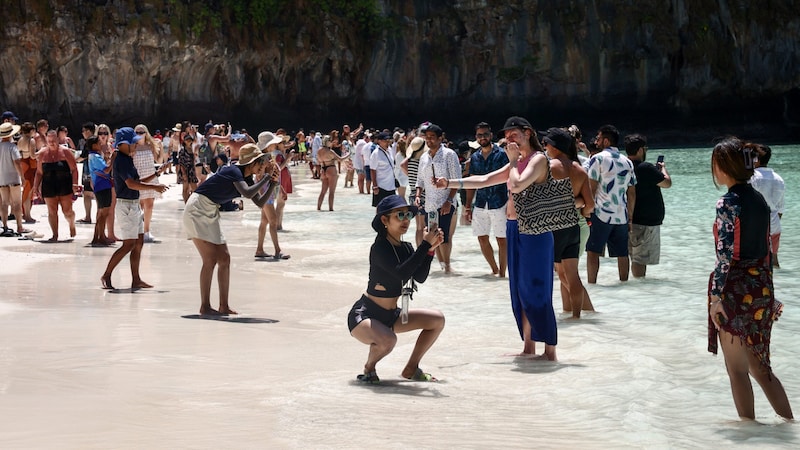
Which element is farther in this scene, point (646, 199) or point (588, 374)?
point (646, 199)

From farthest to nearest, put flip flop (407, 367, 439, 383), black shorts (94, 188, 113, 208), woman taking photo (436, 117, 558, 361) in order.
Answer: black shorts (94, 188, 113, 208)
woman taking photo (436, 117, 558, 361)
flip flop (407, 367, 439, 383)

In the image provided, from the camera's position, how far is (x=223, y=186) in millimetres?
9094

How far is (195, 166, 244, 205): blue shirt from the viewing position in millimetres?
9062

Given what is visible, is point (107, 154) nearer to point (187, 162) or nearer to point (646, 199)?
point (187, 162)

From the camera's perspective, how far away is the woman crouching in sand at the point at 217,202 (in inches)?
356

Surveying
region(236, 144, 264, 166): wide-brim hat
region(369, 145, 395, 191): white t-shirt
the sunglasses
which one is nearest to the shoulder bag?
the sunglasses

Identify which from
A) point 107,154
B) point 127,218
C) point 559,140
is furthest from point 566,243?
point 107,154

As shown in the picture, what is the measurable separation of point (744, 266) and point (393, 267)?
2.11 meters

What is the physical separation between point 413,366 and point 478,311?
3490 mm

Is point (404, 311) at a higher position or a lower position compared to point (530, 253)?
lower

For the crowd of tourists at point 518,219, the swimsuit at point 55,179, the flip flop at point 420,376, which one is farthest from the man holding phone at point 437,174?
the swimsuit at point 55,179

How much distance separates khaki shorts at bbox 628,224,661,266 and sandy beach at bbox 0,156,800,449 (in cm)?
31

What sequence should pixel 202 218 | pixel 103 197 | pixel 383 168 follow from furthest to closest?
pixel 383 168 < pixel 103 197 < pixel 202 218

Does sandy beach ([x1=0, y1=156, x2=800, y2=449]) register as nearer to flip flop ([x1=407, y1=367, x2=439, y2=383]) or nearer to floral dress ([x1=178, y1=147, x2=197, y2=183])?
flip flop ([x1=407, y1=367, x2=439, y2=383])
